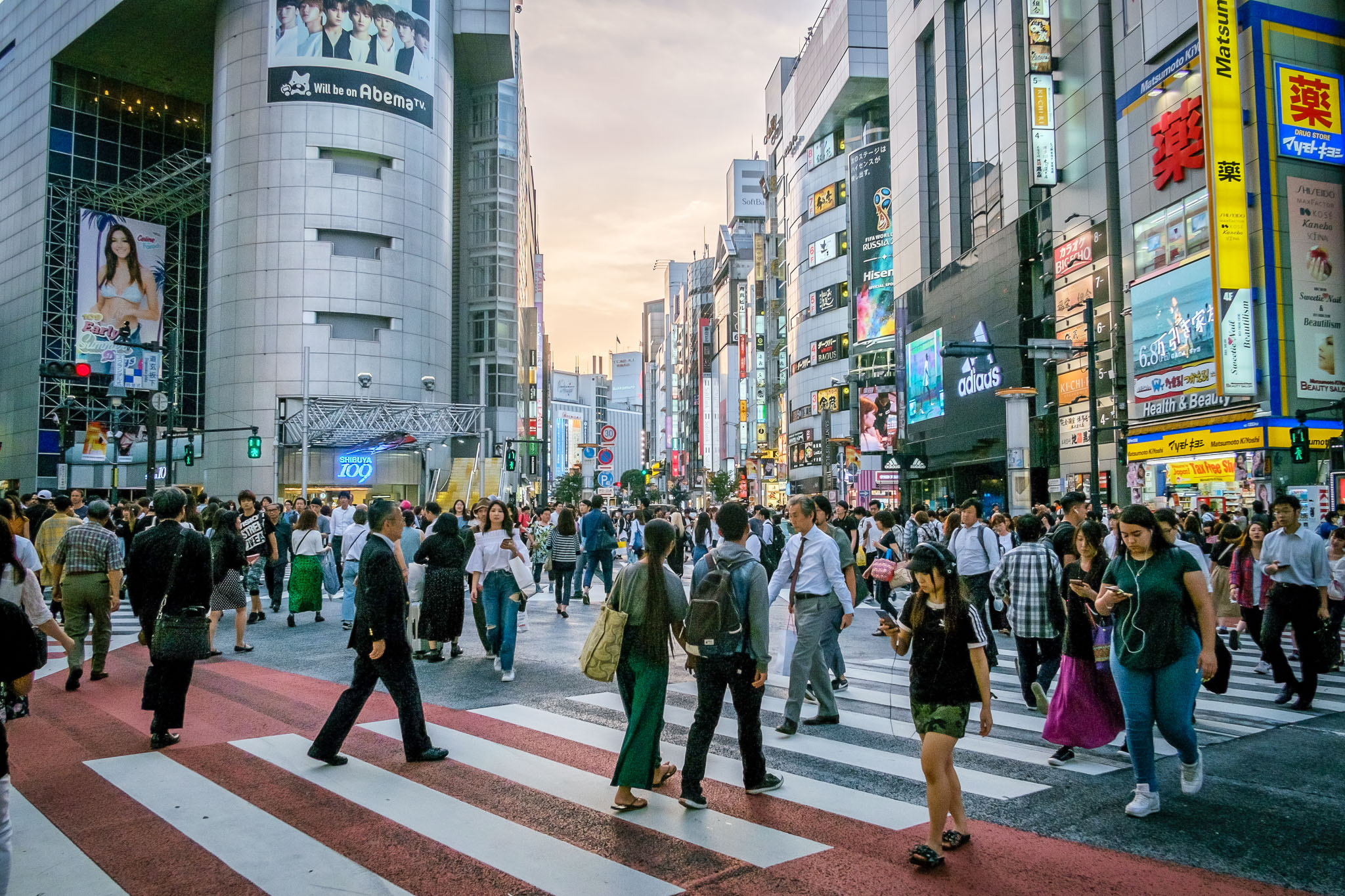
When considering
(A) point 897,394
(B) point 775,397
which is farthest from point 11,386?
(B) point 775,397

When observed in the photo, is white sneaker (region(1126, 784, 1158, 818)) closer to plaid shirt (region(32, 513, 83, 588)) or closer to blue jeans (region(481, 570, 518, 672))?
blue jeans (region(481, 570, 518, 672))

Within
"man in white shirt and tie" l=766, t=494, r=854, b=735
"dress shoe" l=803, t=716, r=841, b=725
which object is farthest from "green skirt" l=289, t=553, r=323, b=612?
"dress shoe" l=803, t=716, r=841, b=725

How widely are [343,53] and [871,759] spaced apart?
49262mm

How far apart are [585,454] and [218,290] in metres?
21.6

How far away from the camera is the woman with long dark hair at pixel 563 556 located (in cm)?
1586

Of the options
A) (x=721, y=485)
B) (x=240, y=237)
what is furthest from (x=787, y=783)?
(x=721, y=485)

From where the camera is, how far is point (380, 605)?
611 cm

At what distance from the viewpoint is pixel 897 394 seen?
50344 mm

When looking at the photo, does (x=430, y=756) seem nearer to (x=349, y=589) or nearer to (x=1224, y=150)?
(x=349, y=589)

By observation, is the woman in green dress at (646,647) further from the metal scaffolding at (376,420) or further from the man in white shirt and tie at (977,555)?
the metal scaffolding at (376,420)

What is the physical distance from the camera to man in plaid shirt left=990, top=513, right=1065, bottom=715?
729cm

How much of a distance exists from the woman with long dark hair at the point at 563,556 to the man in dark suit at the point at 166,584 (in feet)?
26.4

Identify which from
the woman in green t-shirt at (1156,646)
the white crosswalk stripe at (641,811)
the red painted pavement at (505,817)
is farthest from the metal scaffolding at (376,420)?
the woman in green t-shirt at (1156,646)

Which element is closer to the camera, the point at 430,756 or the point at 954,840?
the point at 954,840
